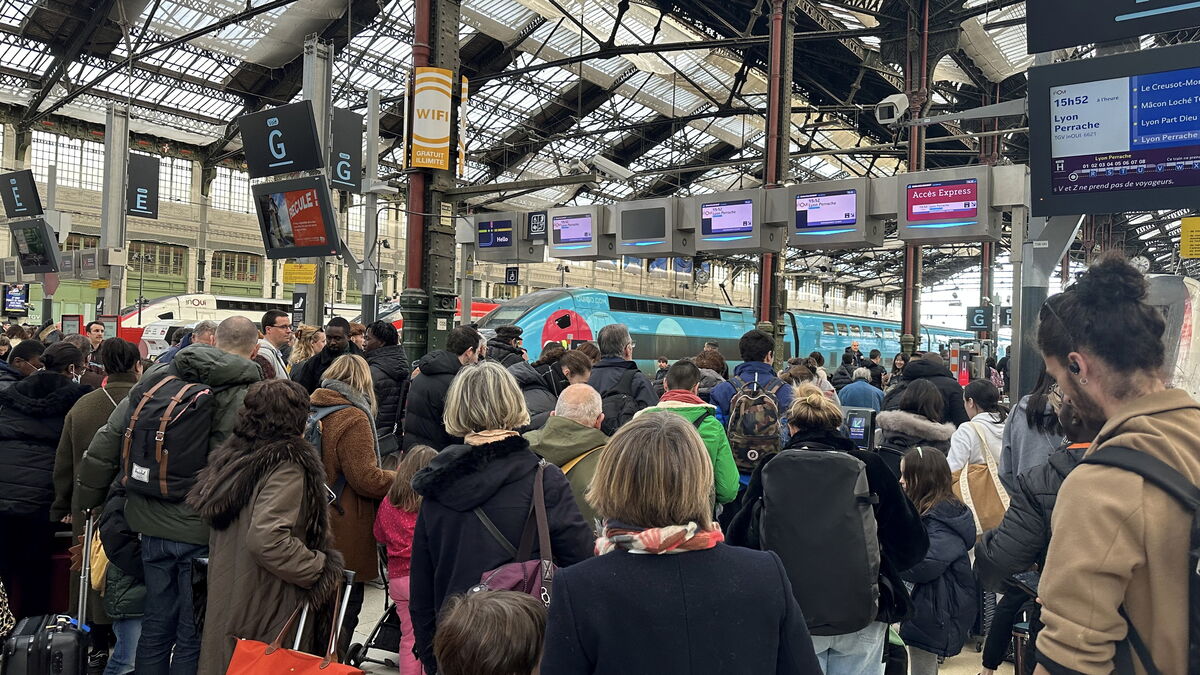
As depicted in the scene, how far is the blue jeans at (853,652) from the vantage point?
3100 mm

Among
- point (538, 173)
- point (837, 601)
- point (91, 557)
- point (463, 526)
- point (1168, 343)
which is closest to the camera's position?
point (1168, 343)

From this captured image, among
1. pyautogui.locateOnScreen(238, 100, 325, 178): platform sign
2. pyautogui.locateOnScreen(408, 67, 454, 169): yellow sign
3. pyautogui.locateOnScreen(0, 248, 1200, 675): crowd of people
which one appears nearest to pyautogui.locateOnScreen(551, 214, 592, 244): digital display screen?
pyautogui.locateOnScreen(238, 100, 325, 178): platform sign

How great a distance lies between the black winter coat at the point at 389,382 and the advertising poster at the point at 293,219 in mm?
3634

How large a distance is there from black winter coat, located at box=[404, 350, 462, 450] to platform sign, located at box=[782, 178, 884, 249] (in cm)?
1043

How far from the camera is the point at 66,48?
25.0 m

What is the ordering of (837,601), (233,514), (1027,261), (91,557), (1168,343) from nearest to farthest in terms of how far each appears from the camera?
1. (1168,343)
2. (837,601)
3. (233,514)
4. (91,557)
5. (1027,261)

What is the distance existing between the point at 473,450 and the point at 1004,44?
24599 mm

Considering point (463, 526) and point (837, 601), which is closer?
point (463, 526)

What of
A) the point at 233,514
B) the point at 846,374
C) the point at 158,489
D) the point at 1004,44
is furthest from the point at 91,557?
the point at 1004,44

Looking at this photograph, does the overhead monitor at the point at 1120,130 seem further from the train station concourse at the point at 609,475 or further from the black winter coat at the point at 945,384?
the black winter coat at the point at 945,384

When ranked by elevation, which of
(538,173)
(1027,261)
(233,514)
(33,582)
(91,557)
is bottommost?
(33,582)

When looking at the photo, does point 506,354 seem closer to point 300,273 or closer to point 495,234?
point 300,273

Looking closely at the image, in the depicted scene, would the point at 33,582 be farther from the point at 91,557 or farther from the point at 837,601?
the point at 837,601

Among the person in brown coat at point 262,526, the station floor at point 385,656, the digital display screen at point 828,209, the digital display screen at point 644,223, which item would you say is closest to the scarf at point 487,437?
the person in brown coat at point 262,526
